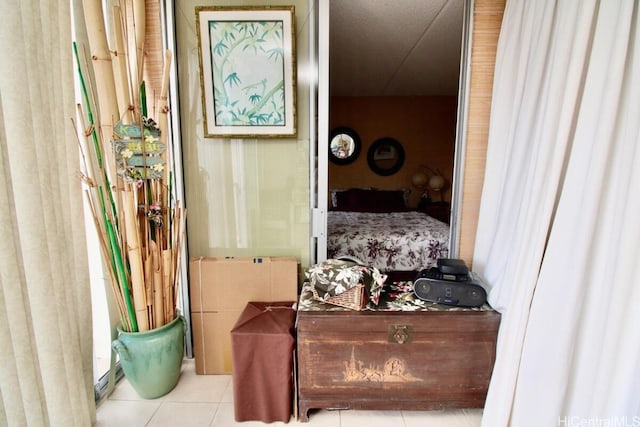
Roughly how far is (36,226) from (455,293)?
5.76ft

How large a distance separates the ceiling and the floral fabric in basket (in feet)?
6.11

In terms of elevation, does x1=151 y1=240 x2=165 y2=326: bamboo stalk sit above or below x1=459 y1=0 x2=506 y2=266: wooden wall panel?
below

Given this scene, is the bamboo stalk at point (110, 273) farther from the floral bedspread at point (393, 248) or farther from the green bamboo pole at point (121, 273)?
the floral bedspread at point (393, 248)

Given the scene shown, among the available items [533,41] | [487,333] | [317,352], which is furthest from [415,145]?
[317,352]

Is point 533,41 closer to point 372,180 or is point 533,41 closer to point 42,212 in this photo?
point 42,212

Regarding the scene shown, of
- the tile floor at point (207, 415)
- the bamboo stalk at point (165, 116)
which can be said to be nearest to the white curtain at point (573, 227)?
the tile floor at point (207, 415)

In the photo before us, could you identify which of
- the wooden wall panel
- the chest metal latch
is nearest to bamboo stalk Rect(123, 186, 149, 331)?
the chest metal latch

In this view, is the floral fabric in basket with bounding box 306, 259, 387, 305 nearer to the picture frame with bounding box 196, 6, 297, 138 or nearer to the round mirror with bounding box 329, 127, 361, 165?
the picture frame with bounding box 196, 6, 297, 138

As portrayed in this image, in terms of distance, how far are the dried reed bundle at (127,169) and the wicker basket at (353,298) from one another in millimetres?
941

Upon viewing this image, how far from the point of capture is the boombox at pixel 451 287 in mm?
1417

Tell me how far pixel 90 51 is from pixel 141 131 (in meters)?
0.45

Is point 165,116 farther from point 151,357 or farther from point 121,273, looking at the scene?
point 151,357

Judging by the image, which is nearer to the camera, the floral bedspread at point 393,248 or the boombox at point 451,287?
the boombox at point 451,287

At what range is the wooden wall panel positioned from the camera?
1.63 m
